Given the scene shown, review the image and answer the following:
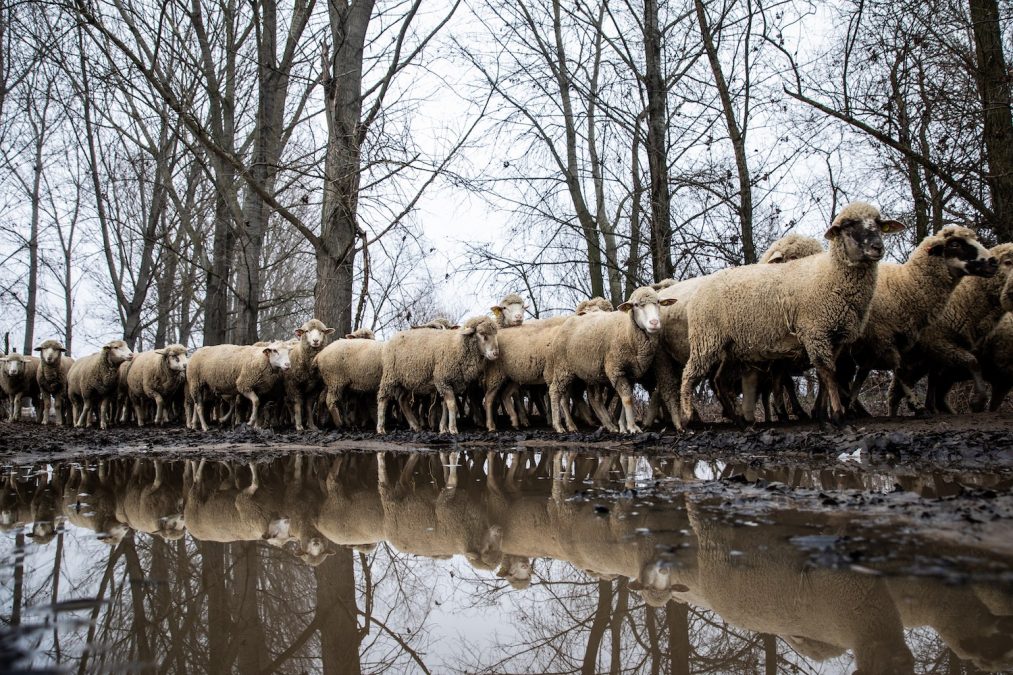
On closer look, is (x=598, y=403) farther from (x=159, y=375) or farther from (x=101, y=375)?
(x=101, y=375)

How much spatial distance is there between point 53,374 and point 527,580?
1998 cm

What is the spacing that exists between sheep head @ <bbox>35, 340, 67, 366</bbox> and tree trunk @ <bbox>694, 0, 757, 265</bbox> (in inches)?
657

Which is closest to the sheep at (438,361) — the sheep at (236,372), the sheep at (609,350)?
the sheep at (609,350)

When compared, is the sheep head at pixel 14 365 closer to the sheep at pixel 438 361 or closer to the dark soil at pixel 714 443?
the dark soil at pixel 714 443

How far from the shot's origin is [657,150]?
1344 cm

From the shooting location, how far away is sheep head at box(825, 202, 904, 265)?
7.54 meters

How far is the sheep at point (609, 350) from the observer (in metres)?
9.70

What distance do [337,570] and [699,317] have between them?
715cm

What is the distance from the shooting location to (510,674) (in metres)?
1.99

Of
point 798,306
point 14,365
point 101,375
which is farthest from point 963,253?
point 14,365

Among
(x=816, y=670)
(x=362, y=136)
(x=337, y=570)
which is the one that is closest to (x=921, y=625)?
(x=816, y=670)

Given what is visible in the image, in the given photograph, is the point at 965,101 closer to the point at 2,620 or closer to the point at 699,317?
the point at 699,317

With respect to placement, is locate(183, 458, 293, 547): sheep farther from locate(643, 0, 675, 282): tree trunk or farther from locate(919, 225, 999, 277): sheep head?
locate(643, 0, 675, 282): tree trunk

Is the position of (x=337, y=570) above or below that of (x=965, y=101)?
below
